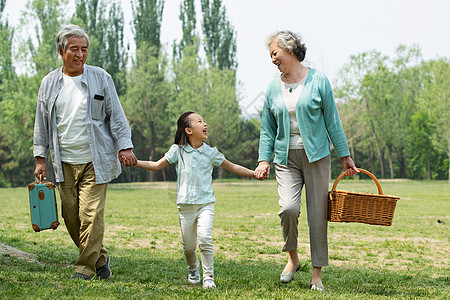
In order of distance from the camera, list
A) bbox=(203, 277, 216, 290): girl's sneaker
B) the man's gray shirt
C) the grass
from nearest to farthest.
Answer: the grass, bbox=(203, 277, 216, 290): girl's sneaker, the man's gray shirt

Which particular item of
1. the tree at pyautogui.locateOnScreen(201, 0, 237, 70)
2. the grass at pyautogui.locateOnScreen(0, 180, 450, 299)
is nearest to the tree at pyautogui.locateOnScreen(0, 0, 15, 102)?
the tree at pyautogui.locateOnScreen(201, 0, 237, 70)

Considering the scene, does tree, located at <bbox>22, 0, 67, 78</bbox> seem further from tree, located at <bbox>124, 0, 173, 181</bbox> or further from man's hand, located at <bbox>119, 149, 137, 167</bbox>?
man's hand, located at <bbox>119, 149, 137, 167</bbox>

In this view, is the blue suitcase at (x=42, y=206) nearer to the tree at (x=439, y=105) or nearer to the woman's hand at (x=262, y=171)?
the woman's hand at (x=262, y=171)

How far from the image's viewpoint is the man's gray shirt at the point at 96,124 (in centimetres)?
517

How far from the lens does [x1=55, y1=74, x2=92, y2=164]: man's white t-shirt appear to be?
516cm

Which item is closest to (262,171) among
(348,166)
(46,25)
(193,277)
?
(348,166)

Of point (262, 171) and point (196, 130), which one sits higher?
point (196, 130)

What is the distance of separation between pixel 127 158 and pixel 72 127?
23.5 inches

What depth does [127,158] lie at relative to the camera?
5207 millimetres

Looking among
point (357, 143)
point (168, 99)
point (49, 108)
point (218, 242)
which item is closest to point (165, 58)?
point (168, 99)

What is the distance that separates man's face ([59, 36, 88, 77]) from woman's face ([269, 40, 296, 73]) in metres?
1.81

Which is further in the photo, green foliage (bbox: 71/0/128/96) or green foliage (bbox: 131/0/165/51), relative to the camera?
green foliage (bbox: 131/0/165/51)

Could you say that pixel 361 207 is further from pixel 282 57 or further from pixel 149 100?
pixel 149 100

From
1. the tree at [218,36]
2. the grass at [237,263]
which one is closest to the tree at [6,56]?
the tree at [218,36]
